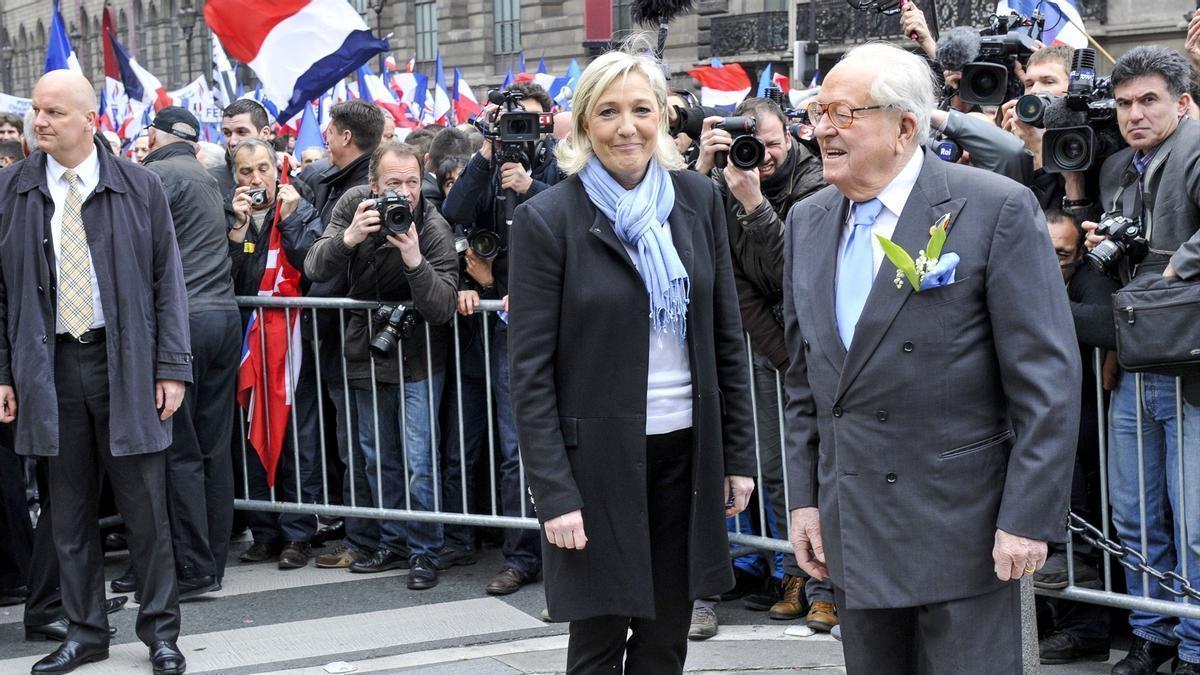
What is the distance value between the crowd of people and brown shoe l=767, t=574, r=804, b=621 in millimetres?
16

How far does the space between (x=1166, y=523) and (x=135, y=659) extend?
4.08 m

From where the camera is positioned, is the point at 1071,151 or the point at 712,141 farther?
the point at 712,141

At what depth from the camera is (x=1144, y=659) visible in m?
5.35

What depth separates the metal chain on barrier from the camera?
16.3 ft

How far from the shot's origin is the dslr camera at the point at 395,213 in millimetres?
6441

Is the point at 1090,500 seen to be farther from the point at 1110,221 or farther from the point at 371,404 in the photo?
the point at 371,404

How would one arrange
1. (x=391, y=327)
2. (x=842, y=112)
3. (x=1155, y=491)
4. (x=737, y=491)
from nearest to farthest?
(x=842, y=112) < (x=737, y=491) < (x=1155, y=491) < (x=391, y=327)

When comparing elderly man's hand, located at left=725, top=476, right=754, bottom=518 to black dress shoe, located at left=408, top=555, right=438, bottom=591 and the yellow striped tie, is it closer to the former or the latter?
the yellow striped tie

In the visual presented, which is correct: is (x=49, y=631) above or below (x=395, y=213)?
below

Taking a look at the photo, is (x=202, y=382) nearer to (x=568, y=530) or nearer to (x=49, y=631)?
(x=49, y=631)

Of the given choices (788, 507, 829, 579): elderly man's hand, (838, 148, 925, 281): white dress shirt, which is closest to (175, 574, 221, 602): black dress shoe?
(788, 507, 829, 579): elderly man's hand

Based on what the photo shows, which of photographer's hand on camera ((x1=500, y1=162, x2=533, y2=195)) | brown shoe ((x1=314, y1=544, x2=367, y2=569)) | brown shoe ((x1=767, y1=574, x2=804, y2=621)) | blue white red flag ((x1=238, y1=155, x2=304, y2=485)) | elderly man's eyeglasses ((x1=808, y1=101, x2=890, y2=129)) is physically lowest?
brown shoe ((x1=314, y1=544, x2=367, y2=569))

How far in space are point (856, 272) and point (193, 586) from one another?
4.35 metres

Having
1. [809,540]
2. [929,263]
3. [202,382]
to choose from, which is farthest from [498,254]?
[929,263]
